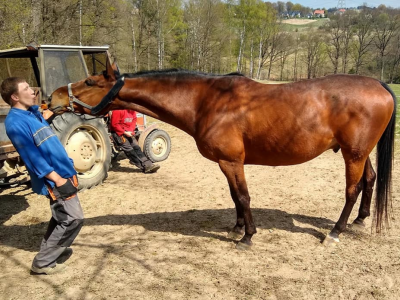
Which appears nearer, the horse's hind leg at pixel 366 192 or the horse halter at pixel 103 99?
the horse halter at pixel 103 99

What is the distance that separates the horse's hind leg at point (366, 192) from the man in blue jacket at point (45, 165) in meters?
3.17

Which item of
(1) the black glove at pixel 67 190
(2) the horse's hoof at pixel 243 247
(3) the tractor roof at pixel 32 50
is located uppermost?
(3) the tractor roof at pixel 32 50

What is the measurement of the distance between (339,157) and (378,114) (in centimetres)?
402

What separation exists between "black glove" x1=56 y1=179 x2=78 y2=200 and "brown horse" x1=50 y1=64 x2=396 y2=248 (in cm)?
86

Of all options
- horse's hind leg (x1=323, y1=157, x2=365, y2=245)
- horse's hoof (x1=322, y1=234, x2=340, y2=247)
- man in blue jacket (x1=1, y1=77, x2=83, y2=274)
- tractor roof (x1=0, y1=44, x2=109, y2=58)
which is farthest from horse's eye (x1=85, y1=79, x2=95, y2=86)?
horse's hoof (x1=322, y1=234, x2=340, y2=247)

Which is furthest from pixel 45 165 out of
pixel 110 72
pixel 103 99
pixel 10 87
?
pixel 110 72

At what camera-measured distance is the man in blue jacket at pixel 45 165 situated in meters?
2.66

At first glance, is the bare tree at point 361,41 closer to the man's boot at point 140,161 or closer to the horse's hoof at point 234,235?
the man's boot at point 140,161

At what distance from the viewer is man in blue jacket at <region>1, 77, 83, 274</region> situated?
2.66 metres

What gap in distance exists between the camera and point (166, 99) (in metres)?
3.50

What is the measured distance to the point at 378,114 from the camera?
10.8 feet

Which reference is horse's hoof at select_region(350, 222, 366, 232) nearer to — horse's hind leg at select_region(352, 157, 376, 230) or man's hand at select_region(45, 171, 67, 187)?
horse's hind leg at select_region(352, 157, 376, 230)

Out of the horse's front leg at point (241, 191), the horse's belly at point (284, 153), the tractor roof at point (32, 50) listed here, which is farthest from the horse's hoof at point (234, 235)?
the tractor roof at point (32, 50)

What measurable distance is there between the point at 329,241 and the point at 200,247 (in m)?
1.42
